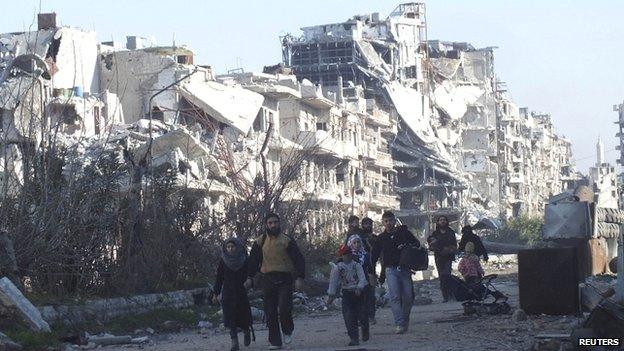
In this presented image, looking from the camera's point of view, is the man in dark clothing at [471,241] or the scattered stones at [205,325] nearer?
the scattered stones at [205,325]

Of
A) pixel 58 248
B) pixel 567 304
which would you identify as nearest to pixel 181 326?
pixel 58 248

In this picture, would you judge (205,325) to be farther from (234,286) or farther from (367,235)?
(234,286)

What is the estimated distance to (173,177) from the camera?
28891 mm

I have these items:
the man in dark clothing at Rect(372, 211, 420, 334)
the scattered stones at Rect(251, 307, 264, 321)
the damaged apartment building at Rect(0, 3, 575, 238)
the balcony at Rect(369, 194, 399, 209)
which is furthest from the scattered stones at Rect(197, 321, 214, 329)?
the balcony at Rect(369, 194, 399, 209)

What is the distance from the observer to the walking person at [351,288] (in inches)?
679

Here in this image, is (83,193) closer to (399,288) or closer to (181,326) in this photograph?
(181,326)

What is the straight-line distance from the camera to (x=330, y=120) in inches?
3423

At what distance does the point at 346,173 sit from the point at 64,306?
69108mm

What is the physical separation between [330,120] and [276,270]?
7031cm

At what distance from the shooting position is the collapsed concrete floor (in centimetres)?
1616

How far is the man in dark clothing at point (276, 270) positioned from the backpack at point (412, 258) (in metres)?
2.16

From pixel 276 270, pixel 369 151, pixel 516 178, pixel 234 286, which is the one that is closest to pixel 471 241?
pixel 234 286

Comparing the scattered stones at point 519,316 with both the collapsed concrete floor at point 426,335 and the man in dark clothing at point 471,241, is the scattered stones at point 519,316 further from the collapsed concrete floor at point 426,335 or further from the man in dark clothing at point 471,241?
the man in dark clothing at point 471,241

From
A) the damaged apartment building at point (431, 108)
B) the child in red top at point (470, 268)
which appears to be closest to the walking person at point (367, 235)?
the child in red top at point (470, 268)
